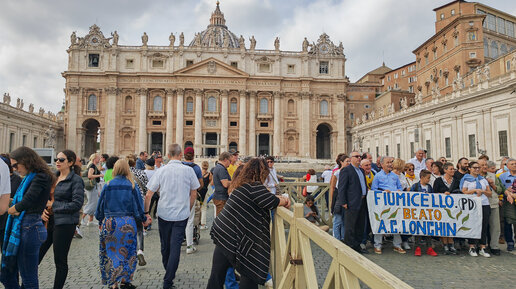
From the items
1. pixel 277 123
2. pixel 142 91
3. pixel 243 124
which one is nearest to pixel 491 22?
pixel 277 123

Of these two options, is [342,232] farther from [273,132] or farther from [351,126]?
[351,126]

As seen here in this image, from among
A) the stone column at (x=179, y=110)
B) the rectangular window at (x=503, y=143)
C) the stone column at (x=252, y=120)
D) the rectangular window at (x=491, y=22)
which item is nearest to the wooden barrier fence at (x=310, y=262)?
the rectangular window at (x=503, y=143)

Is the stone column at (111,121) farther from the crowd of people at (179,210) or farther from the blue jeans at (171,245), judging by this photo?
the blue jeans at (171,245)

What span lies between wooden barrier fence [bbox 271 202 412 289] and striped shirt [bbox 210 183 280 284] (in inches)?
9.6

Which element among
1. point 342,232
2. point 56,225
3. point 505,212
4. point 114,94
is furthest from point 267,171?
point 114,94

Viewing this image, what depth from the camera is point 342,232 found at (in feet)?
23.4

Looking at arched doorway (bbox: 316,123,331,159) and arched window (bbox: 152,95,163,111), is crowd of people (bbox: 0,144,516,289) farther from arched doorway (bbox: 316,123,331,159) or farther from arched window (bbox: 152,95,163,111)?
arched doorway (bbox: 316,123,331,159)

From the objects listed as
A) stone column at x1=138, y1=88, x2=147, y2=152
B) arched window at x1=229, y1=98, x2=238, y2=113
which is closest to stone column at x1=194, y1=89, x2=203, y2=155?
arched window at x1=229, y1=98, x2=238, y2=113

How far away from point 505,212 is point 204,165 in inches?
296

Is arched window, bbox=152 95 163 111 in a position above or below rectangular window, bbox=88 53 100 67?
below

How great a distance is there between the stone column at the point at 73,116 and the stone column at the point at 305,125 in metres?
34.2

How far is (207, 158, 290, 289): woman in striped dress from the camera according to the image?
3.25 m

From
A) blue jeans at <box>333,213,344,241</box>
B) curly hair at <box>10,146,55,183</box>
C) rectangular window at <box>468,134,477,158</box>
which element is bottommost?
blue jeans at <box>333,213,344,241</box>

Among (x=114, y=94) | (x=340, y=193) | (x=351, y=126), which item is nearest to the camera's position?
(x=340, y=193)
